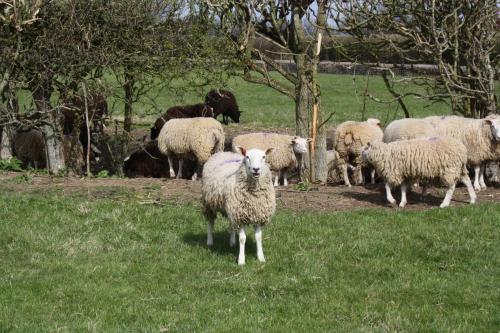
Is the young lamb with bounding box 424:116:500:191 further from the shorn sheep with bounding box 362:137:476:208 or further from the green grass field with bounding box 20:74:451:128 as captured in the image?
the green grass field with bounding box 20:74:451:128

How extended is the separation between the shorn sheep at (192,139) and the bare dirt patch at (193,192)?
230cm

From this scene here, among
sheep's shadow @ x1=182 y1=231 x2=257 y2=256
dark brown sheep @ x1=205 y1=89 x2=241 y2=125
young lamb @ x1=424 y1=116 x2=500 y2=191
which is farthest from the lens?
dark brown sheep @ x1=205 y1=89 x2=241 y2=125

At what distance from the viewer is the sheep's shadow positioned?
799cm

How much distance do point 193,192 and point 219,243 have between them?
2.93 metres

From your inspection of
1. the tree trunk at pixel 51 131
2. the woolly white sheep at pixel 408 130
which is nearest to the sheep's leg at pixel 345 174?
the woolly white sheep at pixel 408 130

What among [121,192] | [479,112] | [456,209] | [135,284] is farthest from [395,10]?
[135,284]

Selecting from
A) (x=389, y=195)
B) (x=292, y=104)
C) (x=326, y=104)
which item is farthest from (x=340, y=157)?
(x=292, y=104)

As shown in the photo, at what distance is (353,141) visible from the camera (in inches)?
542

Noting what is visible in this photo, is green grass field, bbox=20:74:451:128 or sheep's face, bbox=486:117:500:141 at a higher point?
green grass field, bbox=20:74:451:128

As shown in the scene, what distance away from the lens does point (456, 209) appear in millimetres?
9211

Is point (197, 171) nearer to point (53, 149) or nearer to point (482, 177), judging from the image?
point (53, 149)

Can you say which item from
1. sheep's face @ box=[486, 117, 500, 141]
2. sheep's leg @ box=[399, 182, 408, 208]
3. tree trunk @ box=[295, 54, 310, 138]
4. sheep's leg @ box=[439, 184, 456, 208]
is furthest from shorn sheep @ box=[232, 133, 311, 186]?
sheep's leg @ box=[439, 184, 456, 208]

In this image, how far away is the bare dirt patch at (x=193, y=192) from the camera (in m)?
10.5

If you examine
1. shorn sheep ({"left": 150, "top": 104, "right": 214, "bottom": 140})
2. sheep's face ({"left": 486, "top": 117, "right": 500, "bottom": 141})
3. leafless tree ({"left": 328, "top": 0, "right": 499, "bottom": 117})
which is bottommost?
sheep's face ({"left": 486, "top": 117, "right": 500, "bottom": 141})
